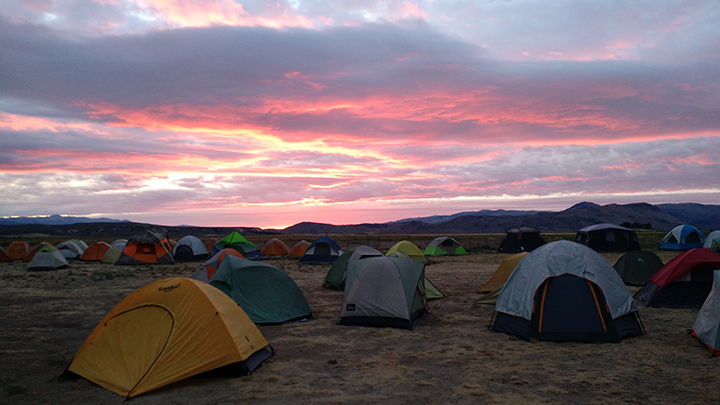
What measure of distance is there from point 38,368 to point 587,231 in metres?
39.2

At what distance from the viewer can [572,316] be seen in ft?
34.6

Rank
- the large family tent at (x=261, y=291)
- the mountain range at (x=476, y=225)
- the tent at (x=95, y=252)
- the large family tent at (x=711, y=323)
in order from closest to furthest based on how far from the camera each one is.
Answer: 1. the large family tent at (x=711, y=323)
2. the large family tent at (x=261, y=291)
3. the tent at (x=95, y=252)
4. the mountain range at (x=476, y=225)

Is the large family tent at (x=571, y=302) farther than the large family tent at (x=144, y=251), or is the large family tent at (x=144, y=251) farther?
the large family tent at (x=144, y=251)

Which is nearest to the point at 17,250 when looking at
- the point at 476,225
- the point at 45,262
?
the point at 45,262

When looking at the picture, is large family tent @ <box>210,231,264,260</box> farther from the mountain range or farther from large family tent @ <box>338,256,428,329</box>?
the mountain range

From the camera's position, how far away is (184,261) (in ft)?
115

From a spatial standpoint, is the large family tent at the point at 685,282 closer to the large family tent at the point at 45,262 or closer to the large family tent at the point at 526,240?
the large family tent at the point at 526,240

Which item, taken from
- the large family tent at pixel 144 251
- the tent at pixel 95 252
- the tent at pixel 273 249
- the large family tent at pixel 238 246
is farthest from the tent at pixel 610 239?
the tent at pixel 95 252

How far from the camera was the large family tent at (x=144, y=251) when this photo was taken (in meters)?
30.9

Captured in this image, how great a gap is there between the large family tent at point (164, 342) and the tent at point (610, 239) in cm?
3638

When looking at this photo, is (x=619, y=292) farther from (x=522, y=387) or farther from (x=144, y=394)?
(x=144, y=394)

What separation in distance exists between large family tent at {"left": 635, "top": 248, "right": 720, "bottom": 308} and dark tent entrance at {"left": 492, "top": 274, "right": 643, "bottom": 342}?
441cm

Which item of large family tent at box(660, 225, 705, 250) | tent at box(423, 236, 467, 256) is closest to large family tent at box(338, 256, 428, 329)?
tent at box(423, 236, 467, 256)

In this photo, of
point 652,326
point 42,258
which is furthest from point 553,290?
point 42,258
